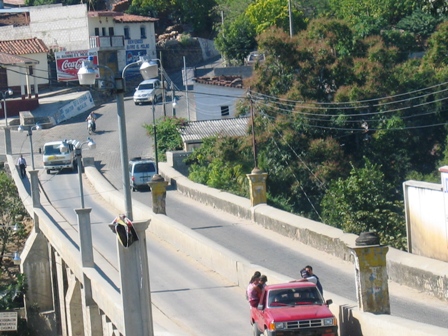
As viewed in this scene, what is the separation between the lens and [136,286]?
47.0ft

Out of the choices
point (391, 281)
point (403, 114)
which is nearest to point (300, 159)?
point (403, 114)

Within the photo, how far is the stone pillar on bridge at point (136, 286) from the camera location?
46.6 ft

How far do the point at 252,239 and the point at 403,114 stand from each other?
17299 mm

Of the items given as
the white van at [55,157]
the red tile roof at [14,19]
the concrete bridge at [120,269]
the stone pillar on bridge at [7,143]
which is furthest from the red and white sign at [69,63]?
the concrete bridge at [120,269]

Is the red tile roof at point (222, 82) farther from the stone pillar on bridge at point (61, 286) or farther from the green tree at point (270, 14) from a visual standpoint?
the stone pillar on bridge at point (61, 286)

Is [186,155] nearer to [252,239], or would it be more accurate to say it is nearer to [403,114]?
[403,114]

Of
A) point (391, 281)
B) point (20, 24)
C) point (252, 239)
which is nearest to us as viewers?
point (391, 281)

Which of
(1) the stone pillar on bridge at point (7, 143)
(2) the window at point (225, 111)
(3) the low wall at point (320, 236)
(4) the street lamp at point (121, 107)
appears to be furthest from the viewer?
(2) the window at point (225, 111)

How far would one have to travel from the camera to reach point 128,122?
57.5 metres

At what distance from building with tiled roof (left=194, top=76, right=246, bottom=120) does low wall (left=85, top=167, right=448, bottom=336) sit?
1701 centimetres

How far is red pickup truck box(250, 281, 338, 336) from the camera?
14.7 m

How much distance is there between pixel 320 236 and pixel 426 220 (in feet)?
9.35

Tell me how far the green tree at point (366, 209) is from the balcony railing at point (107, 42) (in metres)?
42.3

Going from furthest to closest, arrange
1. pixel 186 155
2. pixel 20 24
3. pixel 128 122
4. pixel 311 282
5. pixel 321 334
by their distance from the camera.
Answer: pixel 20 24 → pixel 128 122 → pixel 186 155 → pixel 311 282 → pixel 321 334
